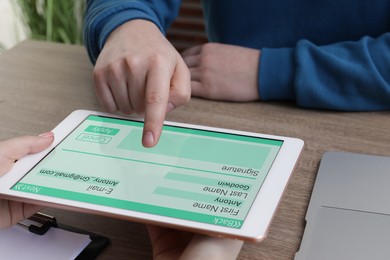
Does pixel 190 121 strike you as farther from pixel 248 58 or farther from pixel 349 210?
pixel 349 210

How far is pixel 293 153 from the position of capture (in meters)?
0.61

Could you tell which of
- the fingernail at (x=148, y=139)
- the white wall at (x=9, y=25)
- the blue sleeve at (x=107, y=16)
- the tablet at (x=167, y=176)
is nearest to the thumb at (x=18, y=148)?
the tablet at (x=167, y=176)

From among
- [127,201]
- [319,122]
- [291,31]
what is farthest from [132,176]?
[291,31]

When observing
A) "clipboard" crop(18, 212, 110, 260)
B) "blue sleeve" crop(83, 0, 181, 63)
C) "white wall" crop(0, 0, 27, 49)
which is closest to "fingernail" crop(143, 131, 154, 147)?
"clipboard" crop(18, 212, 110, 260)

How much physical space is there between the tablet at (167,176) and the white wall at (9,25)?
5.52 ft

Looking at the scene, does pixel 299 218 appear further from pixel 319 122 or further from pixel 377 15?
pixel 377 15

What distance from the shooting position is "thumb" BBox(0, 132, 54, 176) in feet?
1.99

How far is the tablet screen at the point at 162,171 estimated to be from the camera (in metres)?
0.54

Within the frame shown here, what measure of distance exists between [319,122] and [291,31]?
0.27 meters

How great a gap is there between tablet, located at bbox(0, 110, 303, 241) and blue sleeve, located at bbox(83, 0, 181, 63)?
226mm

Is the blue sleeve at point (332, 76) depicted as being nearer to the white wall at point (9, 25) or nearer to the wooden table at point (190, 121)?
the wooden table at point (190, 121)

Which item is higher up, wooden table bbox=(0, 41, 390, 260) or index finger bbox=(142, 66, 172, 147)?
index finger bbox=(142, 66, 172, 147)

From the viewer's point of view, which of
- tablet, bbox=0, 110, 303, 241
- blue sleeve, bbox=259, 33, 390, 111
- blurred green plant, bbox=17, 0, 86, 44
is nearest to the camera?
tablet, bbox=0, 110, 303, 241

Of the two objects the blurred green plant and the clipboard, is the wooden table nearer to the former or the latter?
the clipboard
